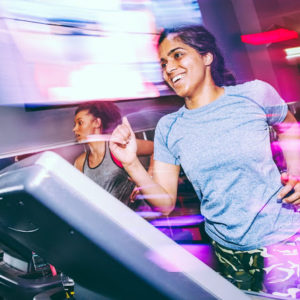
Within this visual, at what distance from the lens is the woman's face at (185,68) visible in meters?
1.60

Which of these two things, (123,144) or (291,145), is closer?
(123,144)

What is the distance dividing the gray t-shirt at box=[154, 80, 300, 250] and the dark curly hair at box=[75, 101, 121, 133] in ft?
3.69

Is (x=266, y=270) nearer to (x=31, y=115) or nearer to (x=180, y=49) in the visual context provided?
(x=180, y=49)

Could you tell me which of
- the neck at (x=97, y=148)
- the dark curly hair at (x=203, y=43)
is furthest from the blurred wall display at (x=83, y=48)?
the dark curly hair at (x=203, y=43)

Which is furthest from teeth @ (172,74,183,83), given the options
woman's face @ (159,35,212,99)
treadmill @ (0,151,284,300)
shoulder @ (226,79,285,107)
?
treadmill @ (0,151,284,300)

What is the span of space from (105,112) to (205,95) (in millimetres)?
1254

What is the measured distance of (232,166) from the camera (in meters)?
1.36

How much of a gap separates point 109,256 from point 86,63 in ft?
7.98

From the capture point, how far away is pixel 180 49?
1638 millimetres

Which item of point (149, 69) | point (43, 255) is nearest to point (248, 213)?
point (43, 255)

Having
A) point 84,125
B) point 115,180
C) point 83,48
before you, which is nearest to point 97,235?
point 115,180

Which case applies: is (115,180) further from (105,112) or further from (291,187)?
(291,187)

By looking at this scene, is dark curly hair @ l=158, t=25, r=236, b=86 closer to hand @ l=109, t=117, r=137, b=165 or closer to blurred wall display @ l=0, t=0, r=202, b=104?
hand @ l=109, t=117, r=137, b=165

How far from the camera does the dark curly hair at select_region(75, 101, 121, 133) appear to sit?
2562mm
